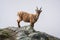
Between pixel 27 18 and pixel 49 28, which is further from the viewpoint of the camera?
pixel 49 28

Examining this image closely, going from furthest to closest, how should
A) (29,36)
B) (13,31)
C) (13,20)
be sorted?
1. (13,20)
2. (13,31)
3. (29,36)

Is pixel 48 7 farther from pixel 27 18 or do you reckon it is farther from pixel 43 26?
pixel 27 18

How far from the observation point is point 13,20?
73.8 inches

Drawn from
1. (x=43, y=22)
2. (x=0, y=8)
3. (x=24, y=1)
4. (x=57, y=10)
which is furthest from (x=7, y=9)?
(x=57, y=10)

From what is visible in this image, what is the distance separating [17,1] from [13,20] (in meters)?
0.23

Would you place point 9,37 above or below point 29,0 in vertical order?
below

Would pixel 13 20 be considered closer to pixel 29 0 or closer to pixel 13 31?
pixel 29 0

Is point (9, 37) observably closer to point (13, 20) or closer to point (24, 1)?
point (13, 20)

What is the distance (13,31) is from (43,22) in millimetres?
545

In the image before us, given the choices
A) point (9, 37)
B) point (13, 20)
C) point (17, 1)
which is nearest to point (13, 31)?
point (9, 37)

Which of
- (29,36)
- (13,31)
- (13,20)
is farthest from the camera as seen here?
(13,20)

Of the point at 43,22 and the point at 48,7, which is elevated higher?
the point at 48,7

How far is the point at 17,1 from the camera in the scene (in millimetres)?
1906

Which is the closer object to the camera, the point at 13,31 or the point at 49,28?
the point at 13,31
